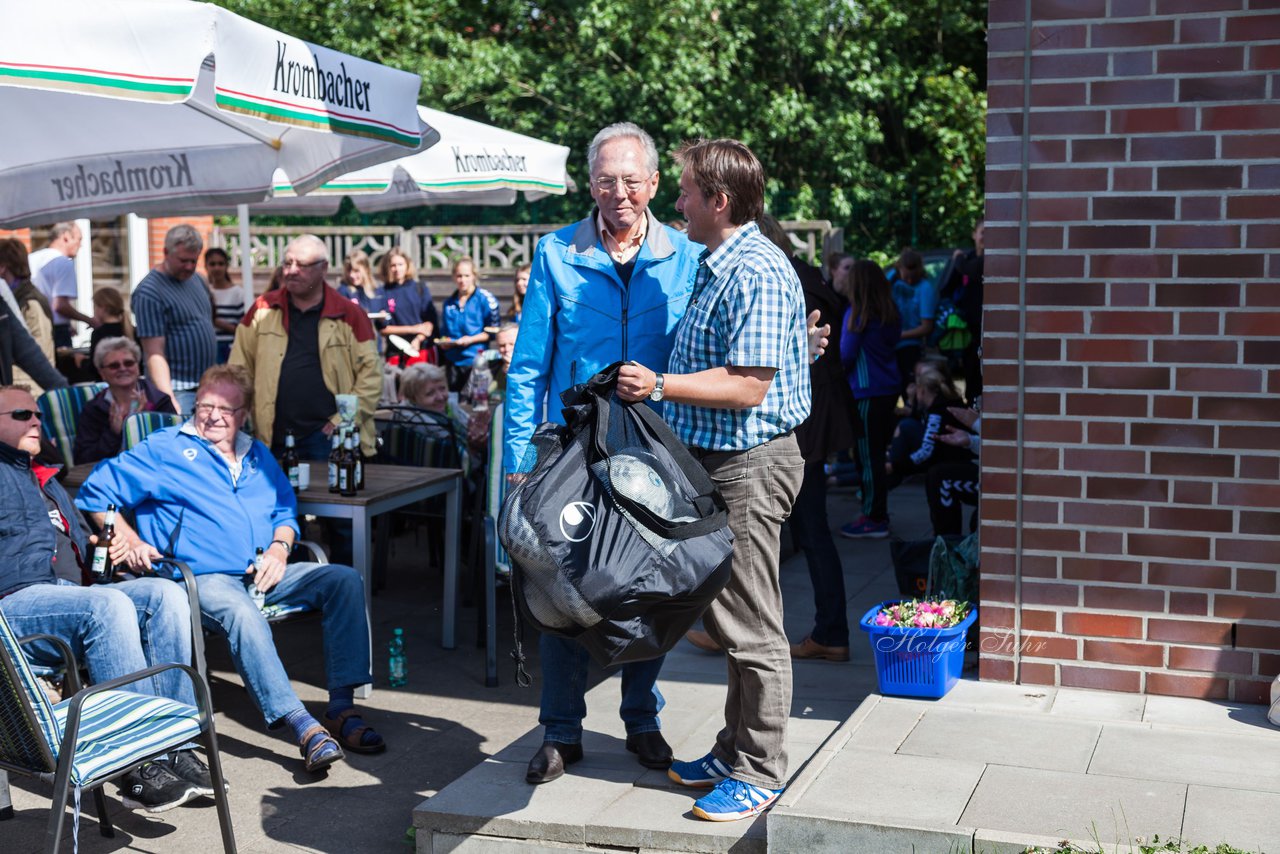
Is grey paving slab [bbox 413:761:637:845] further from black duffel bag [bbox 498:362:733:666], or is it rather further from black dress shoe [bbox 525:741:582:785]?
black duffel bag [bbox 498:362:733:666]

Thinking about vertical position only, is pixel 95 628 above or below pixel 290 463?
below

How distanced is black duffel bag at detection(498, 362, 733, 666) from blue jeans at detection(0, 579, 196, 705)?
5.82ft

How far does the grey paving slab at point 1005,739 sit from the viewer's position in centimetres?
383

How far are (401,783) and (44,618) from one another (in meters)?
1.29

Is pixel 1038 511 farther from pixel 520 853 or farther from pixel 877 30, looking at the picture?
pixel 877 30

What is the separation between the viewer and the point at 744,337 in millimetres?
3445

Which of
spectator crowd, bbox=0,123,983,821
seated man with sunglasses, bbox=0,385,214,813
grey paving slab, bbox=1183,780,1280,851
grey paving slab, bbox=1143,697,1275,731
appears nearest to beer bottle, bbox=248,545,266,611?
spectator crowd, bbox=0,123,983,821

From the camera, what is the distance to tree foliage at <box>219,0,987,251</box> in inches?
648

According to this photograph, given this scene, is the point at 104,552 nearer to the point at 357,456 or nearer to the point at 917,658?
the point at 357,456

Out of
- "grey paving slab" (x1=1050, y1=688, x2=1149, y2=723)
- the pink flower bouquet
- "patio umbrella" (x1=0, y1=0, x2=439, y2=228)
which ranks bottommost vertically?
"grey paving slab" (x1=1050, y1=688, x2=1149, y2=723)

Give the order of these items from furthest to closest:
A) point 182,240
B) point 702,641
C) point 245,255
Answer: point 245,255 < point 182,240 < point 702,641

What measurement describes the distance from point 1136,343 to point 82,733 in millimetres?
3312

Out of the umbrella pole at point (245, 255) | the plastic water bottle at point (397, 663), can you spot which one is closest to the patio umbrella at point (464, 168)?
the umbrella pole at point (245, 255)

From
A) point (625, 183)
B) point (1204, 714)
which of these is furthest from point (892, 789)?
point (625, 183)
